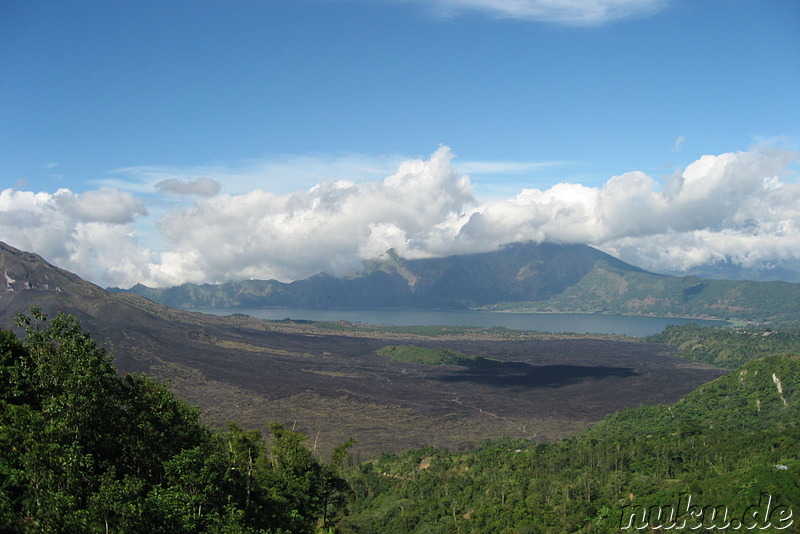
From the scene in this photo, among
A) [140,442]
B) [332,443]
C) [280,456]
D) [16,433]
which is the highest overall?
[16,433]

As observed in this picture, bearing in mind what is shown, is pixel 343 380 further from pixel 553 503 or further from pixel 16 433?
pixel 16 433

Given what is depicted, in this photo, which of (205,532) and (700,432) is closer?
(205,532)

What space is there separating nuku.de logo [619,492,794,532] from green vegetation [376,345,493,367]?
9864 centimetres

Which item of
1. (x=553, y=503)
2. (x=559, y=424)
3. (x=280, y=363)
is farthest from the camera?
(x=280, y=363)

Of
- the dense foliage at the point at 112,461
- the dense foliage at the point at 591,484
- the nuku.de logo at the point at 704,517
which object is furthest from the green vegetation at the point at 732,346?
the dense foliage at the point at 112,461

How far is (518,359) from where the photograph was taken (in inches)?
5349

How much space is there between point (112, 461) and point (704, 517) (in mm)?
23936

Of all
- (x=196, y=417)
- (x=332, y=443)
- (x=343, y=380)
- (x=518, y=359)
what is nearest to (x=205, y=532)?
(x=196, y=417)

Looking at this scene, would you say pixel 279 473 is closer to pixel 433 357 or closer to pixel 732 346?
pixel 433 357

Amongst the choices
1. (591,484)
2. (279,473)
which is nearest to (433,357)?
(591,484)

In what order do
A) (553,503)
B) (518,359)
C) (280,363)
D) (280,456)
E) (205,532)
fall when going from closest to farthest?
(205,532), (280,456), (553,503), (280,363), (518,359)

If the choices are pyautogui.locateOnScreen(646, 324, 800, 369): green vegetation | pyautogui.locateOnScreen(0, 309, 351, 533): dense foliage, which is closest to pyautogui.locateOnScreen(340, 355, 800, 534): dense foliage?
pyautogui.locateOnScreen(0, 309, 351, 533): dense foliage

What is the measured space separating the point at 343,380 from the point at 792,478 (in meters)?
82.7

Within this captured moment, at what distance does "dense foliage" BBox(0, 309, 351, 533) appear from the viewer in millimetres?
13172
